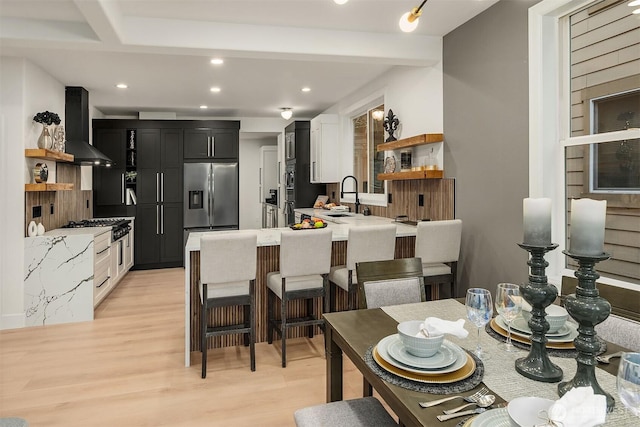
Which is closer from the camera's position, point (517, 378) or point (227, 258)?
point (517, 378)

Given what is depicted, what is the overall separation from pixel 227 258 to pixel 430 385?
6.10ft

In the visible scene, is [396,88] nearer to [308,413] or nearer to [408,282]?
[408,282]

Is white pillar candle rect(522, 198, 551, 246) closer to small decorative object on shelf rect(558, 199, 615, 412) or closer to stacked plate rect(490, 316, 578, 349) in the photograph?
small decorative object on shelf rect(558, 199, 615, 412)

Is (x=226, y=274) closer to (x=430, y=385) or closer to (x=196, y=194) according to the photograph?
(x=430, y=385)

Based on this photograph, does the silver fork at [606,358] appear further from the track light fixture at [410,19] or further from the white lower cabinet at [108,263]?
the white lower cabinet at [108,263]

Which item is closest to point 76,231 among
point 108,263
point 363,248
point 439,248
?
point 108,263

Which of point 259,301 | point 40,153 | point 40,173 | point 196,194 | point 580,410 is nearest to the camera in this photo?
point 580,410

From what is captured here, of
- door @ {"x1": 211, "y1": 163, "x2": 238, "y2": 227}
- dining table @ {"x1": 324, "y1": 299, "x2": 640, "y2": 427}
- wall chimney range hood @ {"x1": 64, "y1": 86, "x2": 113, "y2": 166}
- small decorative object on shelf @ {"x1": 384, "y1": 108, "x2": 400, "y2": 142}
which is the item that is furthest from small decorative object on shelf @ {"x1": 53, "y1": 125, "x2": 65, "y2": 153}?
dining table @ {"x1": 324, "y1": 299, "x2": 640, "y2": 427}

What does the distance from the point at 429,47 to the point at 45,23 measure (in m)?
3.17

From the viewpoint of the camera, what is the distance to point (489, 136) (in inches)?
122

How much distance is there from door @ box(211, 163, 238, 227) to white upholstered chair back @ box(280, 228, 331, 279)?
4.02 metres

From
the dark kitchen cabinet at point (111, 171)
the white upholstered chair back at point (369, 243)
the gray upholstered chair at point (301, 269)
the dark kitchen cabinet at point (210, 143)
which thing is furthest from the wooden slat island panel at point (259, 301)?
the dark kitchen cabinet at point (111, 171)

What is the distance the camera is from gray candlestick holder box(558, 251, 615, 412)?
40.3 inches

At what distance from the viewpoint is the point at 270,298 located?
132 inches
